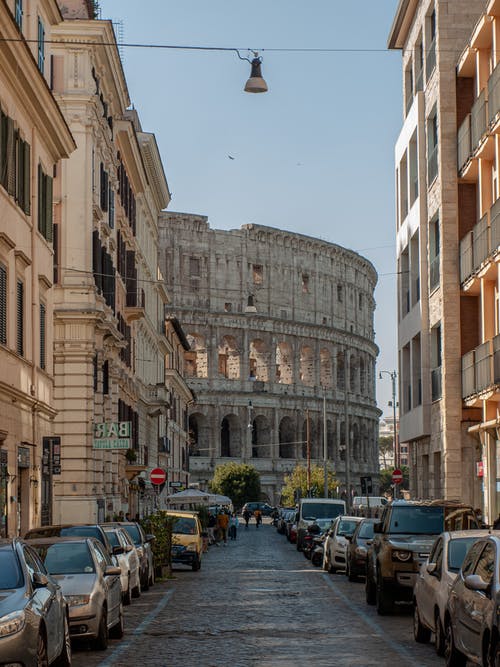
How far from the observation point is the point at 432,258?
134ft

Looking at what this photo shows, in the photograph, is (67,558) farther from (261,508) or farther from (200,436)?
(200,436)

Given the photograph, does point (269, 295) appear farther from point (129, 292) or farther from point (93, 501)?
point (93, 501)

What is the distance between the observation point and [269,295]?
12119 cm

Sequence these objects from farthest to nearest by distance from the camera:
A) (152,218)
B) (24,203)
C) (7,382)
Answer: (152,218) → (24,203) → (7,382)

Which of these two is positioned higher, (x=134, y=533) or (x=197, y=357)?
(x=197, y=357)

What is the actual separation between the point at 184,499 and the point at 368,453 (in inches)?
2962

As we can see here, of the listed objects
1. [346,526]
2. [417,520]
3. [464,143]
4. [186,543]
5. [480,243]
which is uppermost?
[464,143]

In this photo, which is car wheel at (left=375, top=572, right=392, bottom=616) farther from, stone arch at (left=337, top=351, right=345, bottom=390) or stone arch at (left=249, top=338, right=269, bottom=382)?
stone arch at (left=337, top=351, right=345, bottom=390)

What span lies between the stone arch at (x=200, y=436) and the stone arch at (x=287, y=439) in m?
8.04

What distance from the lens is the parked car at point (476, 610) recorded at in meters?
11.7

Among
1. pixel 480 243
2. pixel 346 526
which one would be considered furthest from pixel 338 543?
pixel 480 243

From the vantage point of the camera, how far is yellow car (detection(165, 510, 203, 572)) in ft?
123

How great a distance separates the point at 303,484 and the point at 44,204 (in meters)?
78.9

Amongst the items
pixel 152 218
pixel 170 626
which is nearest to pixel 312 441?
pixel 152 218
